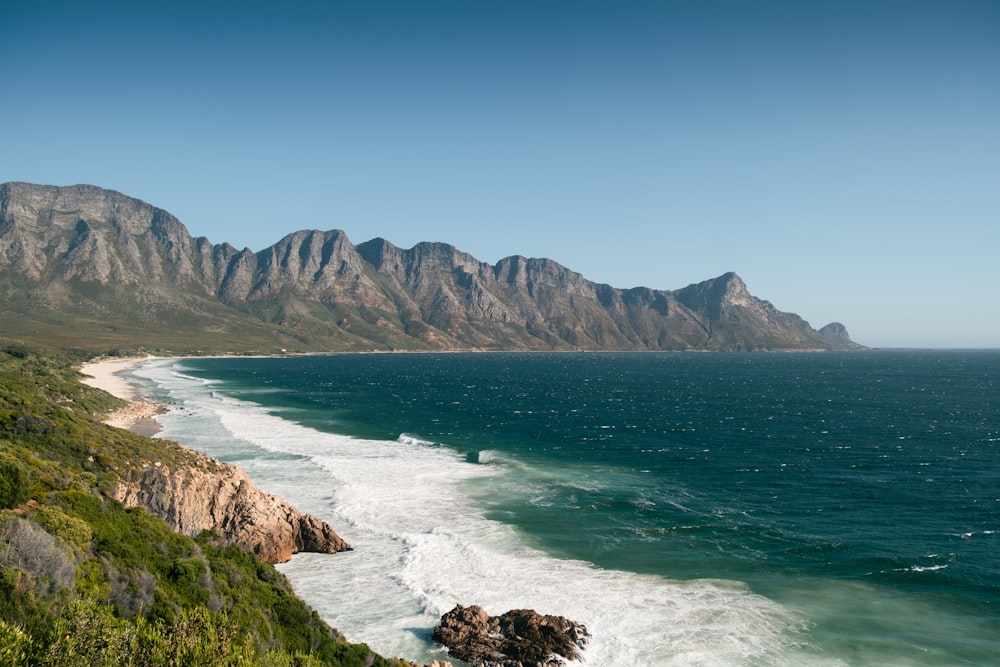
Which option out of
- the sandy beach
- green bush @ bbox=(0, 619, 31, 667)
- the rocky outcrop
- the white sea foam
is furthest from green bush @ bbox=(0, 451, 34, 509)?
the sandy beach

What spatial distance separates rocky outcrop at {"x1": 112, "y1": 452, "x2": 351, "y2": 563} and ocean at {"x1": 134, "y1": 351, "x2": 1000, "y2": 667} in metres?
1.82

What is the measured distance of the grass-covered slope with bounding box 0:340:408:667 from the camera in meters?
16.1

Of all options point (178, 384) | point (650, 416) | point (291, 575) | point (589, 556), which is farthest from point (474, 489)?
point (178, 384)

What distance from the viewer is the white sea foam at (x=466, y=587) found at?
30.0 metres

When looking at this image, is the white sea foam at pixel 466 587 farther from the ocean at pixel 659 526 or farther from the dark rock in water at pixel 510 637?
the dark rock in water at pixel 510 637

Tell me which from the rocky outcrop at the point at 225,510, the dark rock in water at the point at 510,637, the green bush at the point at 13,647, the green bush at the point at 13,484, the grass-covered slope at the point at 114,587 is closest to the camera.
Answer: the green bush at the point at 13,647

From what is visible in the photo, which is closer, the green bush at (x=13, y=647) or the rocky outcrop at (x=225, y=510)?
the green bush at (x=13, y=647)

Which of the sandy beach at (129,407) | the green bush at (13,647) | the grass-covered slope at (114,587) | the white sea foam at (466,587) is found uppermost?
the green bush at (13,647)

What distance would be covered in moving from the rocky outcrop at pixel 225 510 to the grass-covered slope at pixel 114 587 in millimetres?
2409

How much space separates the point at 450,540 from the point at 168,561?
69.5 ft

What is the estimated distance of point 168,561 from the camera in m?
26.8

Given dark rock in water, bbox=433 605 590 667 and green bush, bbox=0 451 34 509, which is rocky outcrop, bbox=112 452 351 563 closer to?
green bush, bbox=0 451 34 509

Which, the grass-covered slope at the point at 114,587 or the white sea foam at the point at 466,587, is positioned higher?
the grass-covered slope at the point at 114,587

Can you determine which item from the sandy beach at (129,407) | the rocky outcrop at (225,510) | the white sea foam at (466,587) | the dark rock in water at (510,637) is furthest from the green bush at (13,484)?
the sandy beach at (129,407)
